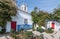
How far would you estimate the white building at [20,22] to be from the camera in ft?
86.1

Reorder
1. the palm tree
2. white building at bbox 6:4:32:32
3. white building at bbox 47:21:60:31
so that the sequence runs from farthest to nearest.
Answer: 1. white building at bbox 47:21:60:31
2. white building at bbox 6:4:32:32
3. the palm tree

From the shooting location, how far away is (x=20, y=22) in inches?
1162

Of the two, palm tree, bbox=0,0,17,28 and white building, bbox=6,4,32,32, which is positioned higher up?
palm tree, bbox=0,0,17,28

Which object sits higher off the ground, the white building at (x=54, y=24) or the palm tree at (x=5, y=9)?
the palm tree at (x=5, y=9)

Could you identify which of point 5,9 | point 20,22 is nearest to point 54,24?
point 20,22

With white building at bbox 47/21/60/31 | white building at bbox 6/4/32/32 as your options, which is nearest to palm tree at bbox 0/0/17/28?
white building at bbox 6/4/32/32

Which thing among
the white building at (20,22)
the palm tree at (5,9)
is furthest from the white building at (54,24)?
the palm tree at (5,9)

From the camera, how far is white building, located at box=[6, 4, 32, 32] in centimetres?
2625

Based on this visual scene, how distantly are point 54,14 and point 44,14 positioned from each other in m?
4.73

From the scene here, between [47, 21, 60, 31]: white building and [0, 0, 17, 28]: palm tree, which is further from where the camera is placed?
[47, 21, 60, 31]: white building

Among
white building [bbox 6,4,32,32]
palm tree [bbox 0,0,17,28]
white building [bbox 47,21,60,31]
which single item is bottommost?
white building [bbox 47,21,60,31]

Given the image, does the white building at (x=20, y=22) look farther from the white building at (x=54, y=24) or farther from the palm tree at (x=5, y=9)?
the white building at (x=54, y=24)

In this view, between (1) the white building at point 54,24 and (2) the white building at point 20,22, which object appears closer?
(2) the white building at point 20,22

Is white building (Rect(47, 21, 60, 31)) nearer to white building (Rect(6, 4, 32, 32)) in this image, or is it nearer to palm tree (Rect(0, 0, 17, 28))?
white building (Rect(6, 4, 32, 32))
